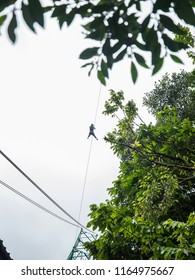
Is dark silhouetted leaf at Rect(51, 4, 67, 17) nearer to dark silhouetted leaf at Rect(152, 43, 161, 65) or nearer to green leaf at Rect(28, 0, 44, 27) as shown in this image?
green leaf at Rect(28, 0, 44, 27)

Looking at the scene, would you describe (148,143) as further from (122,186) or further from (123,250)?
(123,250)

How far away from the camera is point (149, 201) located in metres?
6.12

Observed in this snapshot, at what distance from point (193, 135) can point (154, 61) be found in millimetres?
6313

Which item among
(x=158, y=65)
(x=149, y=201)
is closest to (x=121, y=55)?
(x=158, y=65)

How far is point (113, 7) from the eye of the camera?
1.99 metres

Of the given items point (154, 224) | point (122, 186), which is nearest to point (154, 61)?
point (154, 224)

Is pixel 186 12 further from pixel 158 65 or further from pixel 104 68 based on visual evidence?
pixel 104 68

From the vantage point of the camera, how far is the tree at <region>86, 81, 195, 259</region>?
5.87 metres

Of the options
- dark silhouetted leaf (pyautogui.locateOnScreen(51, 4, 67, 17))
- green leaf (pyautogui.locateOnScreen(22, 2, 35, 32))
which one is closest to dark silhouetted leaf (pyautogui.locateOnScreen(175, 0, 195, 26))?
dark silhouetted leaf (pyautogui.locateOnScreen(51, 4, 67, 17))

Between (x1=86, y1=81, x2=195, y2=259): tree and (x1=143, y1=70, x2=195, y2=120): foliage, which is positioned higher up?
(x1=143, y1=70, x2=195, y2=120): foliage

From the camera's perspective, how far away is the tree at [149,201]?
5.87 meters

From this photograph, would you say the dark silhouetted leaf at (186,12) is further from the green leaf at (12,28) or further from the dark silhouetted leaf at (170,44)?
the green leaf at (12,28)

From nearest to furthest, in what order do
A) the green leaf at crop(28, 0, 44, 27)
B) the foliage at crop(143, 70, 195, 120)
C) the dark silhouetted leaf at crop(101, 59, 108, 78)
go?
the green leaf at crop(28, 0, 44, 27), the dark silhouetted leaf at crop(101, 59, 108, 78), the foliage at crop(143, 70, 195, 120)

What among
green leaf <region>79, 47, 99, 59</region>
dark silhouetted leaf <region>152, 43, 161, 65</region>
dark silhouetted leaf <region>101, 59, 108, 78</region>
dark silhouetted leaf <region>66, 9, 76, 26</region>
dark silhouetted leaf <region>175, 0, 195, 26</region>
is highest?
dark silhouetted leaf <region>66, 9, 76, 26</region>
